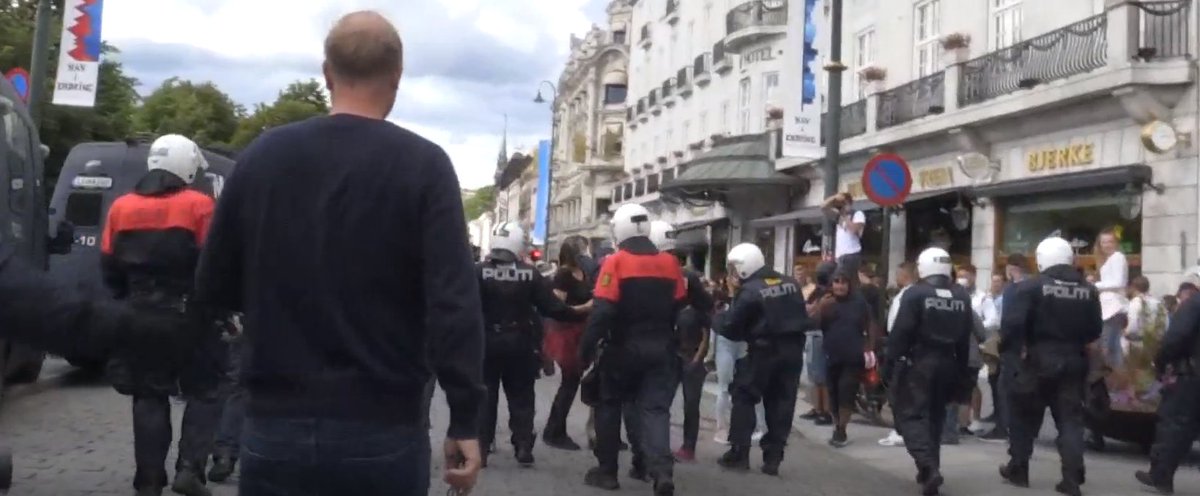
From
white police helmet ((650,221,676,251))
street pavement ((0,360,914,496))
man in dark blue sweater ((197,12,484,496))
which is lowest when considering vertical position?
street pavement ((0,360,914,496))

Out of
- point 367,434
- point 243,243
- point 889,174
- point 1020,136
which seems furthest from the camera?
point 1020,136

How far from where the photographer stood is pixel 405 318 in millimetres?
3379

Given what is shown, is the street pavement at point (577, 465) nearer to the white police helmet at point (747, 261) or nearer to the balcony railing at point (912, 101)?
the white police helmet at point (747, 261)

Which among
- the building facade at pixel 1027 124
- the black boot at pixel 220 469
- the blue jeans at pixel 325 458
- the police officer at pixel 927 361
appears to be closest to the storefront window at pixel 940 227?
the building facade at pixel 1027 124

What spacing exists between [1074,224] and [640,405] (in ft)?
41.2

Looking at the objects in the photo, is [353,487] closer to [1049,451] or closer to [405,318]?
[405,318]

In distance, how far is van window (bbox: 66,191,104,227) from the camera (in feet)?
49.1

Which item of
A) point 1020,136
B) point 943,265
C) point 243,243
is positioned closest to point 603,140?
point 1020,136

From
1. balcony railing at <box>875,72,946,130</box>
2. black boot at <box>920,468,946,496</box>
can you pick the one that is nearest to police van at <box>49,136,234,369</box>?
black boot at <box>920,468,946,496</box>

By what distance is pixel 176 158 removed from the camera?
7152 mm

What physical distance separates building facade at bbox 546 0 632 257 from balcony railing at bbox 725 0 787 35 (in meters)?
27.1

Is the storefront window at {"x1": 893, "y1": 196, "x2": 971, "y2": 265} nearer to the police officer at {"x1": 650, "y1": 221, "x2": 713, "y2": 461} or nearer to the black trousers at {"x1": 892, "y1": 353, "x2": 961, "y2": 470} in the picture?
the police officer at {"x1": 650, "y1": 221, "x2": 713, "y2": 461}

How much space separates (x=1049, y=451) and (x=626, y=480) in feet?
15.2

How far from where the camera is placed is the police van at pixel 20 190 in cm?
932
